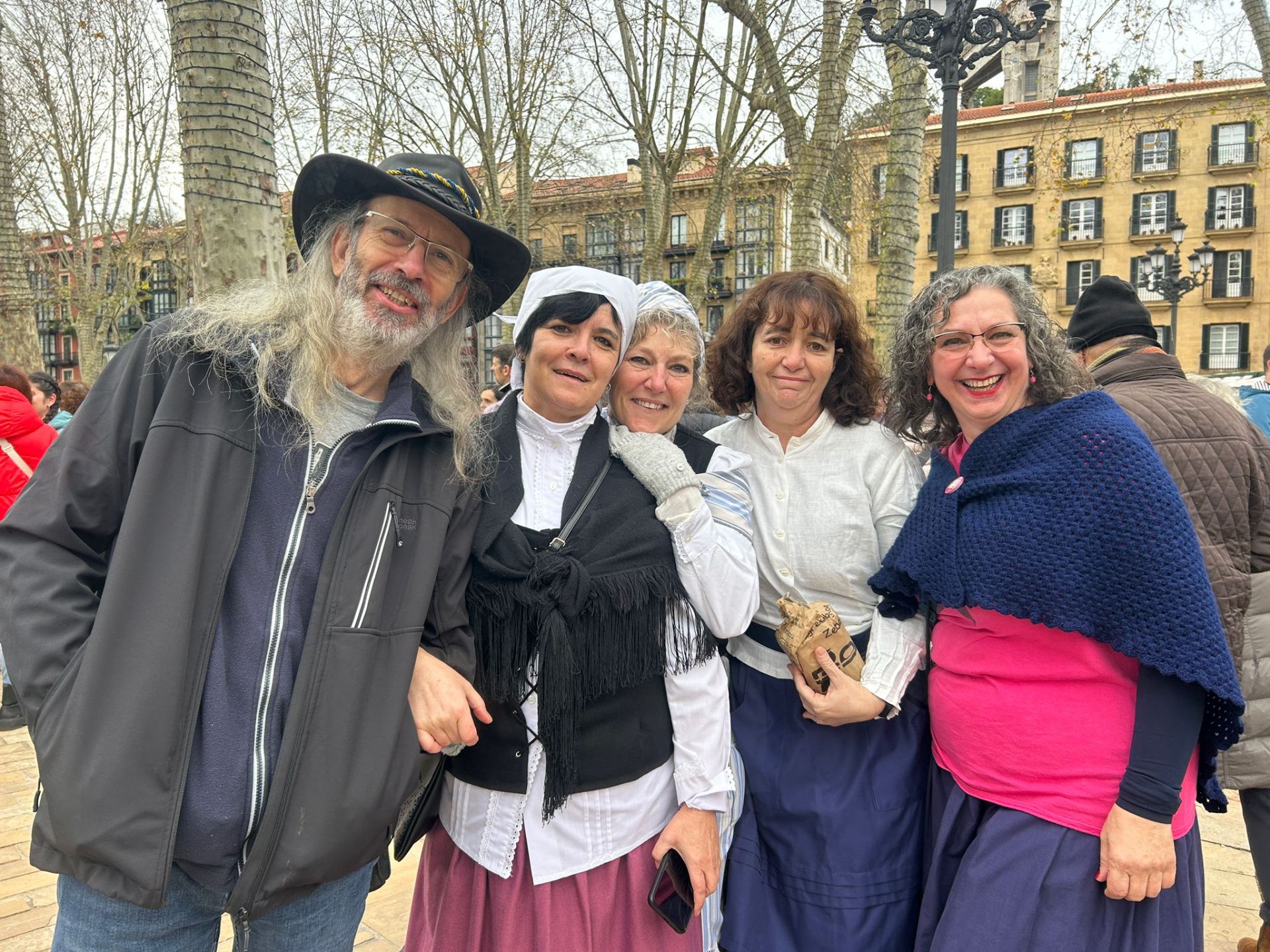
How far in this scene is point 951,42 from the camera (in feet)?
18.5

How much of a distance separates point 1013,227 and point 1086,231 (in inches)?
117

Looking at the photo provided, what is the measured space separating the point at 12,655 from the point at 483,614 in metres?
0.82

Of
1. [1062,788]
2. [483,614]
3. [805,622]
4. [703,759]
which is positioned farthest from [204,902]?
[1062,788]

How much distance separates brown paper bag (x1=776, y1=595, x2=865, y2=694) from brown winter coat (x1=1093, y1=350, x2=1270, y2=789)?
1.05m

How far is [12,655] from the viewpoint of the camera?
1297 millimetres

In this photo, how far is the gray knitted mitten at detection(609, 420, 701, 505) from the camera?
1824 mm

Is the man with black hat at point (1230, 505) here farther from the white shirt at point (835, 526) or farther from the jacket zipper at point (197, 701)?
the jacket zipper at point (197, 701)

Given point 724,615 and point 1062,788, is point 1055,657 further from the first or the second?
point 724,615

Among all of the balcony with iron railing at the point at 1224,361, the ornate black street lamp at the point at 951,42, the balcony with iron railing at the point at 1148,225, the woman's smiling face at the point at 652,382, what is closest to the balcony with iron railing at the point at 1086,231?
the balcony with iron railing at the point at 1148,225

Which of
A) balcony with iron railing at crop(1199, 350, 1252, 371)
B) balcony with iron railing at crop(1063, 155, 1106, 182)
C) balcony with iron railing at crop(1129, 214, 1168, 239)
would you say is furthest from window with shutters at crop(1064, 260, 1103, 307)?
balcony with iron railing at crop(1199, 350, 1252, 371)

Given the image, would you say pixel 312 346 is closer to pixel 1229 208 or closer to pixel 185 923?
pixel 185 923

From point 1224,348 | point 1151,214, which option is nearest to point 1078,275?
point 1151,214

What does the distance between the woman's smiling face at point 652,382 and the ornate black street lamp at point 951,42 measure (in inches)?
170

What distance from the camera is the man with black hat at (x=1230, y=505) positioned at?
224cm
